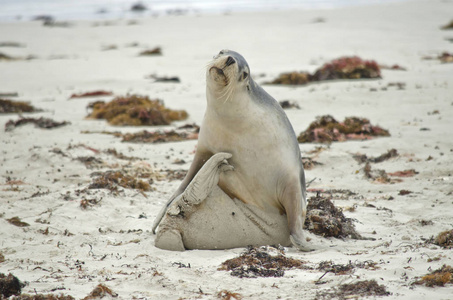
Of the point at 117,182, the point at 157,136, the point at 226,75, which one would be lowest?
the point at 157,136

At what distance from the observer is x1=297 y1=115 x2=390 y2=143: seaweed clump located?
8.81 m

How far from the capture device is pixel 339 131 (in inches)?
357

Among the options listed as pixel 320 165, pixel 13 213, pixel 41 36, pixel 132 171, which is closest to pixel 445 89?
pixel 320 165

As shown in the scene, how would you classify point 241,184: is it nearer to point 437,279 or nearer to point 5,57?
point 437,279

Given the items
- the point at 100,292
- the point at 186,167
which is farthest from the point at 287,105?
the point at 100,292

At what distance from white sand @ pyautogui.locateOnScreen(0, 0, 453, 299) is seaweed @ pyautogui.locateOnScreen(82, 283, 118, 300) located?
6 cm

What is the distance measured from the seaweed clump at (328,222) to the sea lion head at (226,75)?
1.41 meters

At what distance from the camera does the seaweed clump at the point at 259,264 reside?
387 cm

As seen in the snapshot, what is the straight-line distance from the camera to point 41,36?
28.2m

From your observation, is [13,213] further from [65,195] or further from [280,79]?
[280,79]

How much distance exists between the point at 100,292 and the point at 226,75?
186 cm

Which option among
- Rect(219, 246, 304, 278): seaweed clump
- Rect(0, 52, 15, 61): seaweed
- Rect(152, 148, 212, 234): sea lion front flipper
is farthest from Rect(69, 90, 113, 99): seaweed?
Rect(219, 246, 304, 278): seaweed clump

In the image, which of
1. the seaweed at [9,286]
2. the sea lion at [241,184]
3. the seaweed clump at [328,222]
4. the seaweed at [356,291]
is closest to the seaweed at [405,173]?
the seaweed clump at [328,222]

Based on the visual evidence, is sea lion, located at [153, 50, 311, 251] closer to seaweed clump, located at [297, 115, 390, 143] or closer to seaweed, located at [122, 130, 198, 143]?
seaweed clump, located at [297, 115, 390, 143]
